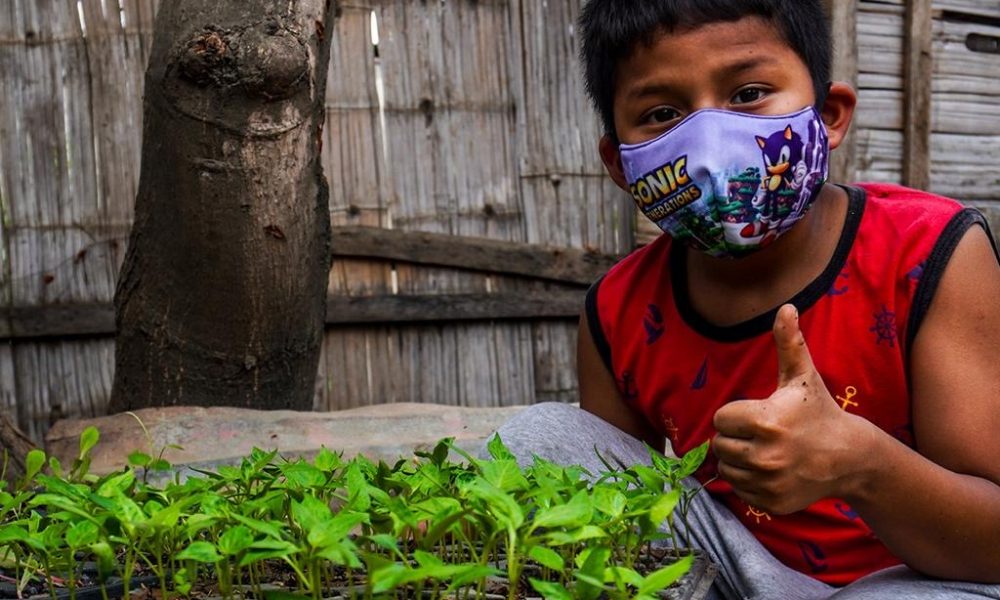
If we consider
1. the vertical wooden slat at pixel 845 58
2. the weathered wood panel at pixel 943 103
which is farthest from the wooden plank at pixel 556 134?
the weathered wood panel at pixel 943 103

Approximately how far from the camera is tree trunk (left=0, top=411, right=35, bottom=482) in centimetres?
→ 267

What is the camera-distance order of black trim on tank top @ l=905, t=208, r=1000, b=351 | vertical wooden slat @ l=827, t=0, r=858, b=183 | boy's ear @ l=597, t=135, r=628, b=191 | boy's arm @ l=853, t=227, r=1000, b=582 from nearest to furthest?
boy's arm @ l=853, t=227, r=1000, b=582, black trim on tank top @ l=905, t=208, r=1000, b=351, boy's ear @ l=597, t=135, r=628, b=191, vertical wooden slat @ l=827, t=0, r=858, b=183

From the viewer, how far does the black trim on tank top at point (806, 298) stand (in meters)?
1.99

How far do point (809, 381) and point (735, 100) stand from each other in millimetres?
656

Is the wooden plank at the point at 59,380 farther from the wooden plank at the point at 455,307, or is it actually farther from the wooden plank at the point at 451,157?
the wooden plank at the point at 451,157

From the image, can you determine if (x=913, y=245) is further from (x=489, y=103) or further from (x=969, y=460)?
(x=489, y=103)

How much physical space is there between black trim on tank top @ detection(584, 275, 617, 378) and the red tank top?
0.22 ft

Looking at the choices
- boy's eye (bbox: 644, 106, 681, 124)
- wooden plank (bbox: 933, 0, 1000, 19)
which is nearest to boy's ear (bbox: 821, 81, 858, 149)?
boy's eye (bbox: 644, 106, 681, 124)

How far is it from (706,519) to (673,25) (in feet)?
2.84

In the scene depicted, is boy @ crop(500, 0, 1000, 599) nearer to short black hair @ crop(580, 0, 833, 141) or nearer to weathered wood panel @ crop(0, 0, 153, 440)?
short black hair @ crop(580, 0, 833, 141)

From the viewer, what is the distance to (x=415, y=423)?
3.35 meters

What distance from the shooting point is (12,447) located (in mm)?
2736

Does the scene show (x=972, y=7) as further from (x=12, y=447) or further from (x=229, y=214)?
(x=12, y=447)

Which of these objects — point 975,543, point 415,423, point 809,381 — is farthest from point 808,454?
point 415,423
